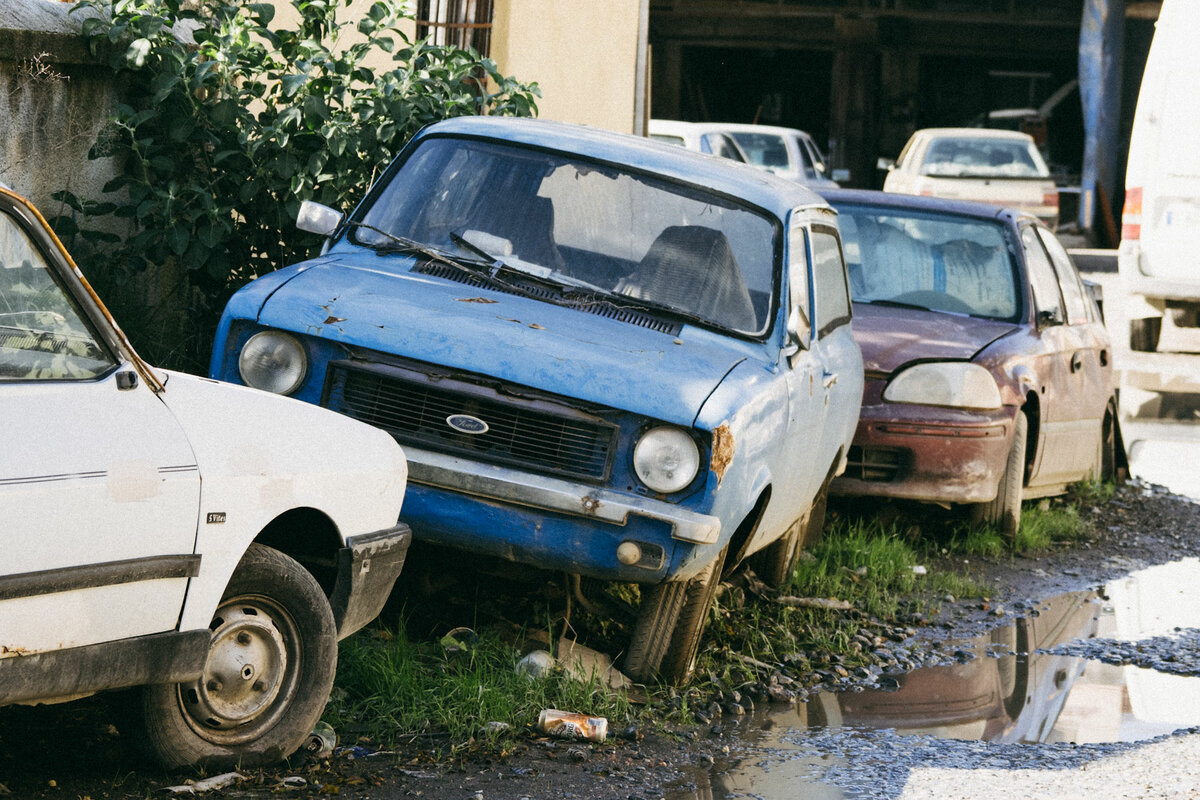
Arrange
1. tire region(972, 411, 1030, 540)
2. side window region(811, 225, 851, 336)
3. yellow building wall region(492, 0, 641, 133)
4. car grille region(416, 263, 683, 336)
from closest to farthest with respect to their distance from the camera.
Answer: car grille region(416, 263, 683, 336), side window region(811, 225, 851, 336), tire region(972, 411, 1030, 540), yellow building wall region(492, 0, 641, 133)

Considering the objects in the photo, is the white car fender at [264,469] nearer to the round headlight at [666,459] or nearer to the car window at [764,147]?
the round headlight at [666,459]

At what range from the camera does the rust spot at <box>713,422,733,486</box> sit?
5023 millimetres

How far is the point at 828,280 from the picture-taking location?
22.9ft

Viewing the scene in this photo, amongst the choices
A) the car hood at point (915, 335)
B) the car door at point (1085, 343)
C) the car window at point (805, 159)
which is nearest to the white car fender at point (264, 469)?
the car hood at point (915, 335)

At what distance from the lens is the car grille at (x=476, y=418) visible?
506 cm

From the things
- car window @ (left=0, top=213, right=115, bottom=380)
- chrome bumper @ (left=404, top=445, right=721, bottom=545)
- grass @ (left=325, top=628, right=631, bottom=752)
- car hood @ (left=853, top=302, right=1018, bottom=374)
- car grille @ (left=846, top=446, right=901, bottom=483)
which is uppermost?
car window @ (left=0, top=213, right=115, bottom=380)

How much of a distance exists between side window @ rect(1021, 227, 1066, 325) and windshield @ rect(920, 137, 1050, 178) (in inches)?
514

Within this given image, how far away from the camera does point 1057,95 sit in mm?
31203

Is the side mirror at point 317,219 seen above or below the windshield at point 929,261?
above

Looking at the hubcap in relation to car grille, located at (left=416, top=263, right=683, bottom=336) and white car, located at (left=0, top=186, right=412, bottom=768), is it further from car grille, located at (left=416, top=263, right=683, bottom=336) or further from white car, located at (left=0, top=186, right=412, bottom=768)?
car grille, located at (left=416, top=263, right=683, bottom=336)

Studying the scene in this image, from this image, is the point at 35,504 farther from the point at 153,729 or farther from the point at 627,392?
the point at 627,392

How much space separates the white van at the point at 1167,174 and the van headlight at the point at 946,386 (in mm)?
6379

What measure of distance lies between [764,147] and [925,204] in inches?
500

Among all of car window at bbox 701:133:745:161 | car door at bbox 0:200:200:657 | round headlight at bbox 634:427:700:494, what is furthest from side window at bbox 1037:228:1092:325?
car window at bbox 701:133:745:161
